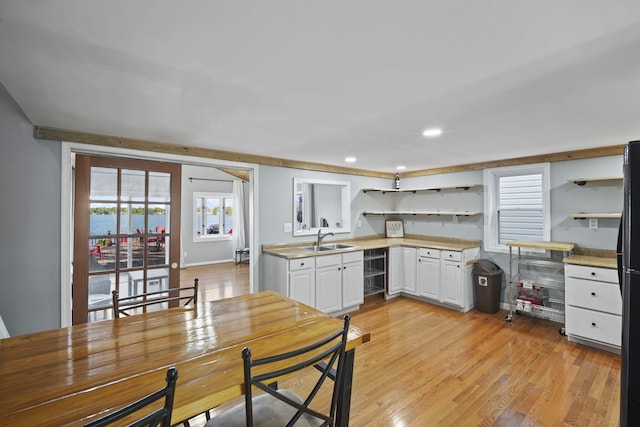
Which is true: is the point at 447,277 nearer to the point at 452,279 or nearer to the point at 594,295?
the point at 452,279

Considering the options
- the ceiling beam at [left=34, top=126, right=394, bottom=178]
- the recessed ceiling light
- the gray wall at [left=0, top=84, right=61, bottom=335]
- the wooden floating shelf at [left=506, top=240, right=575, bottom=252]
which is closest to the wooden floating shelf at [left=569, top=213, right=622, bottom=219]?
the wooden floating shelf at [left=506, top=240, right=575, bottom=252]

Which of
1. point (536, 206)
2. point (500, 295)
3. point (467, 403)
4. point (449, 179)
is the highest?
point (449, 179)

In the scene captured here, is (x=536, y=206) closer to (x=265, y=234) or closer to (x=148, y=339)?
(x=265, y=234)

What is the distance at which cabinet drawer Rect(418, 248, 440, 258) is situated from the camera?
14.0 feet

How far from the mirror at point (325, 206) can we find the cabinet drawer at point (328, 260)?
37.2 inches

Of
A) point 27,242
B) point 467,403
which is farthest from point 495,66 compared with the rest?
point 27,242

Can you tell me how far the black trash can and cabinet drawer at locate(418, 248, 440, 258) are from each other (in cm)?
54

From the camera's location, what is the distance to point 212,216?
8.10 meters

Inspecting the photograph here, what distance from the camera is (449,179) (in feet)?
15.8

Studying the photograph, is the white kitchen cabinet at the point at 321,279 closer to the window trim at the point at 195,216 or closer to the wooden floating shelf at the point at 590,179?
the wooden floating shelf at the point at 590,179

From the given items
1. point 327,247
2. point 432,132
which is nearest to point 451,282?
point 327,247

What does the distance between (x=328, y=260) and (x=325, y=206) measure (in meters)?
1.62

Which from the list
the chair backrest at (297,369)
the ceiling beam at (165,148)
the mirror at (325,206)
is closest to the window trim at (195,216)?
the mirror at (325,206)

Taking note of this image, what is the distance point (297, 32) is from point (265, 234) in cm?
300
